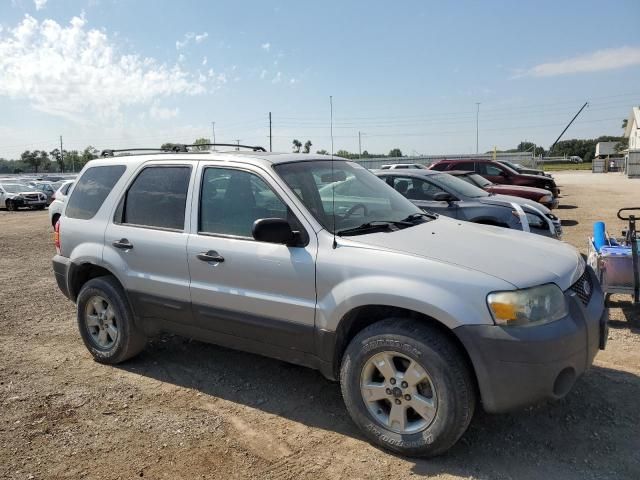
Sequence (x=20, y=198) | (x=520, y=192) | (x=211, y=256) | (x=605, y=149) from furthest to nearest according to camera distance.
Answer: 1. (x=605, y=149)
2. (x=20, y=198)
3. (x=520, y=192)
4. (x=211, y=256)

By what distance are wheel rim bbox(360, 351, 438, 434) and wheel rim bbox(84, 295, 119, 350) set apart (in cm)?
250

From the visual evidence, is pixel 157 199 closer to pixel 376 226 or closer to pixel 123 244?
pixel 123 244

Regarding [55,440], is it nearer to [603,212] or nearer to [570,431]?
[570,431]

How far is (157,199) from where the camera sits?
4344 millimetres

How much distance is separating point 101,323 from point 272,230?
231 cm

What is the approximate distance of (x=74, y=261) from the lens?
477cm

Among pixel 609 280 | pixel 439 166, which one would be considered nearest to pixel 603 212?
pixel 439 166

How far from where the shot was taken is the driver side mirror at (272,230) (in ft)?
11.0

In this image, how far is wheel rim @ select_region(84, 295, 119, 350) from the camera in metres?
4.68

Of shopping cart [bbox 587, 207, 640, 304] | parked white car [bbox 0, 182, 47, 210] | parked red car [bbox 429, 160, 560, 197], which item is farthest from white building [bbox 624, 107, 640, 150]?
shopping cart [bbox 587, 207, 640, 304]

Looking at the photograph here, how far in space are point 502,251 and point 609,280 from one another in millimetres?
2549

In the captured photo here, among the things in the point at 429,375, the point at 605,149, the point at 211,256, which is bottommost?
the point at 429,375

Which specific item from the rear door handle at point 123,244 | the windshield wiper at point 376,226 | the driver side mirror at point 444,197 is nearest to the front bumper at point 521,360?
the windshield wiper at point 376,226

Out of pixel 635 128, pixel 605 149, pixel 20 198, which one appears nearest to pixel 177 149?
pixel 20 198
